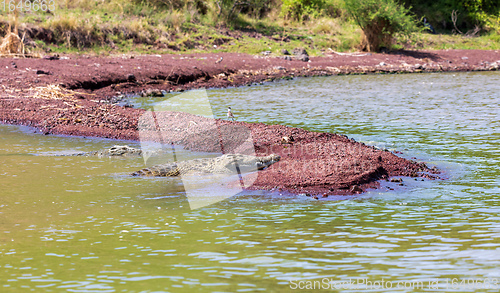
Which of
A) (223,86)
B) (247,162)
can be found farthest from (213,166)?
(223,86)

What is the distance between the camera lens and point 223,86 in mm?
21453

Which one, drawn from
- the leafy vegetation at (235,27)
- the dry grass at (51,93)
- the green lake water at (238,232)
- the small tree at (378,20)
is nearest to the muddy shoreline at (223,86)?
the dry grass at (51,93)

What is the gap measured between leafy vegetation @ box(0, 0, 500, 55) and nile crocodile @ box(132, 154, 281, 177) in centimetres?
1678

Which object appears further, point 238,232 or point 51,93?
point 51,93

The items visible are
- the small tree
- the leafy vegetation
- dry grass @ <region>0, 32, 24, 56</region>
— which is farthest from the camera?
the small tree

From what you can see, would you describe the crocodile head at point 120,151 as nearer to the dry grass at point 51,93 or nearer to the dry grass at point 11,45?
the dry grass at point 51,93

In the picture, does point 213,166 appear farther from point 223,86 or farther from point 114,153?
point 223,86

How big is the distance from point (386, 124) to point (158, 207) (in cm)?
814

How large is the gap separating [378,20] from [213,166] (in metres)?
24.7

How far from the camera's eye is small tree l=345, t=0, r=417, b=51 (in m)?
30.0

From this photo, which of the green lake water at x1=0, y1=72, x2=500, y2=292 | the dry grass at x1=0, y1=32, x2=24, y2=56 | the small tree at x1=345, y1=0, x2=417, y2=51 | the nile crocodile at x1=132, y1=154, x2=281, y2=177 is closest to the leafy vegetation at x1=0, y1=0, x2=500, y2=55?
the small tree at x1=345, y1=0, x2=417, y2=51

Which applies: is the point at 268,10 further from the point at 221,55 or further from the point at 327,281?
the point at 327,281

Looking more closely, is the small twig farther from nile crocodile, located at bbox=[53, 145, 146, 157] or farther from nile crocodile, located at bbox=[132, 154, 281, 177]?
nile crocodile, located at bbox=[132, 154, 281, 177]

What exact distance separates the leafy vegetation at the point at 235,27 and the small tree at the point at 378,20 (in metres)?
0.06
